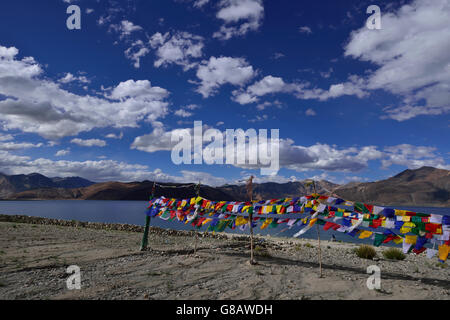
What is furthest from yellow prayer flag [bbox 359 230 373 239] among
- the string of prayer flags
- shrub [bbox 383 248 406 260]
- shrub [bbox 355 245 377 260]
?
shrub [bbox 383 248 406 260]

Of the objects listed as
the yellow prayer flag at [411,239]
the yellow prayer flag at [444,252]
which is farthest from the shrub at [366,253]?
the yellow prayer flag at [444,252]

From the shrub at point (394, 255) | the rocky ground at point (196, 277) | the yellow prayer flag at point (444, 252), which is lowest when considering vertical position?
the shrub at point (394, 255)

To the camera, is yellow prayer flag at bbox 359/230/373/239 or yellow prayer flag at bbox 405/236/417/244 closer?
yellow prayer flag at bbox 405/236/417/244

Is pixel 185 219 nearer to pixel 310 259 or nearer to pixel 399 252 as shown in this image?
pixel 310 259

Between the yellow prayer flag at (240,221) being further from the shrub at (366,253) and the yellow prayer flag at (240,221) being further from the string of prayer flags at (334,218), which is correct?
the shrub at (366,253)

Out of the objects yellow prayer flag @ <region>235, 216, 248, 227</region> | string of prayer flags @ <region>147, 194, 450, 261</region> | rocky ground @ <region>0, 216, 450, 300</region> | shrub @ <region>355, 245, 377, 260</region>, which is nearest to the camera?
string of prayer flags @ <region>147, 194, 450, 261</region>

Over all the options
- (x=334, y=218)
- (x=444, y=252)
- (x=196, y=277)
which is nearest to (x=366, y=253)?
(x=334, y=218)

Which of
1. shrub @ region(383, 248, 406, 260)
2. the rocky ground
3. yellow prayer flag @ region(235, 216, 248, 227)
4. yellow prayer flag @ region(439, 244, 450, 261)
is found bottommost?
shrub @ region(383, 248, 406, 260)

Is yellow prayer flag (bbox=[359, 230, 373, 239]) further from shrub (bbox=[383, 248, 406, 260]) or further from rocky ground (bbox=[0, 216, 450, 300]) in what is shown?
shrub (bbox=[383, 248, 406, 260])

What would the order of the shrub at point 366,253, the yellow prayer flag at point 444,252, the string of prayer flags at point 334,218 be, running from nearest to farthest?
the yellow prayer flag at point 444,252 → the string of prayer flags at point 334,218 → the shrub at point 366,253

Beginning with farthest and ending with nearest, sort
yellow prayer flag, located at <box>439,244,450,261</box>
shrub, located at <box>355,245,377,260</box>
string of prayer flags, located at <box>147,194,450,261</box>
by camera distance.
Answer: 1. shrub, located at <box>355,245,377,260</box>
2. string of prayer flags, located at <box>147,194,450,261</box>
3. yellow prayer flag, located at <box>439,244,450,261</box>

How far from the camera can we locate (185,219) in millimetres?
13305


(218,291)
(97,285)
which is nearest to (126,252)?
(97,285)

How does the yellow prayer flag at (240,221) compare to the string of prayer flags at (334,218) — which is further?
the yellow prayer flag at (240,221)
